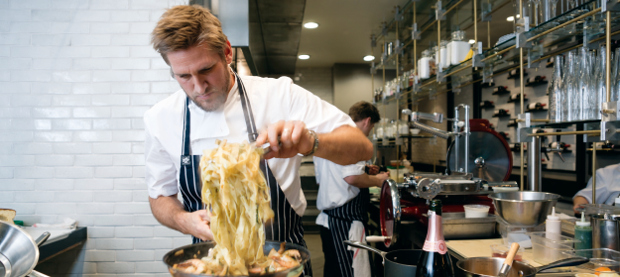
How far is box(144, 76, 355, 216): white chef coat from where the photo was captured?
5.49ft

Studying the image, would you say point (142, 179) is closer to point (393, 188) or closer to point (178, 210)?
point (178, 210)

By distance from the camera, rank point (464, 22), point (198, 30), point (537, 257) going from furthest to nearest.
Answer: point (464, 22)
point (537, 257)
point (198, 30)

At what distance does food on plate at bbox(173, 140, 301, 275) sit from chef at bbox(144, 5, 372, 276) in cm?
35

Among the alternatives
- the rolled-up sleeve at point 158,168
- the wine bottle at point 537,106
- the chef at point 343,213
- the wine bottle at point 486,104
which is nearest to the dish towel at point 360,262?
the chef at point 343,213

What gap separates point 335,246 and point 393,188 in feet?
5.68

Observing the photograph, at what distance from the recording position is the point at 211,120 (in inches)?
66.0

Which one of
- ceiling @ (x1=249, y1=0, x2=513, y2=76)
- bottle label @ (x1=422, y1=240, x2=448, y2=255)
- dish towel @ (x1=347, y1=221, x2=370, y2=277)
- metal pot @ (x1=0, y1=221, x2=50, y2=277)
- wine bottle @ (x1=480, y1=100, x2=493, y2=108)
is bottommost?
dish towel @ (x1=347, y1=221, x2=370, y2=277)

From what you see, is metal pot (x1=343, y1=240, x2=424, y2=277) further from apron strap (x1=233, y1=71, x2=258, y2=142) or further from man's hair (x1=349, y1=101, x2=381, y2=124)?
man's hair (x1=349, y1=101, x2=381, y2=124)

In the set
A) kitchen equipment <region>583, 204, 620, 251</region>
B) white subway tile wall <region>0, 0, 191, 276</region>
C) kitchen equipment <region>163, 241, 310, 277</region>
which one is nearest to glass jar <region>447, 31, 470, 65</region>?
kitchen equipment <region>583, 204, 620, 251</region>

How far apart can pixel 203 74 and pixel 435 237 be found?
3.15 feet

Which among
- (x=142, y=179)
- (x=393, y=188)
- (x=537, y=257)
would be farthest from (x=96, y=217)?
(x=537, y=257)

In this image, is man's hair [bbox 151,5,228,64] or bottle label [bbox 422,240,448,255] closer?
bottle label [bbox 422,240,448,255]

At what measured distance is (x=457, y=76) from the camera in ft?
10.9

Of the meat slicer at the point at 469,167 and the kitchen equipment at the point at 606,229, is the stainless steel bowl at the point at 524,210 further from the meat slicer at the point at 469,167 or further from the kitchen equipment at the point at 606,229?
the meat slicer at the point at 469,167
